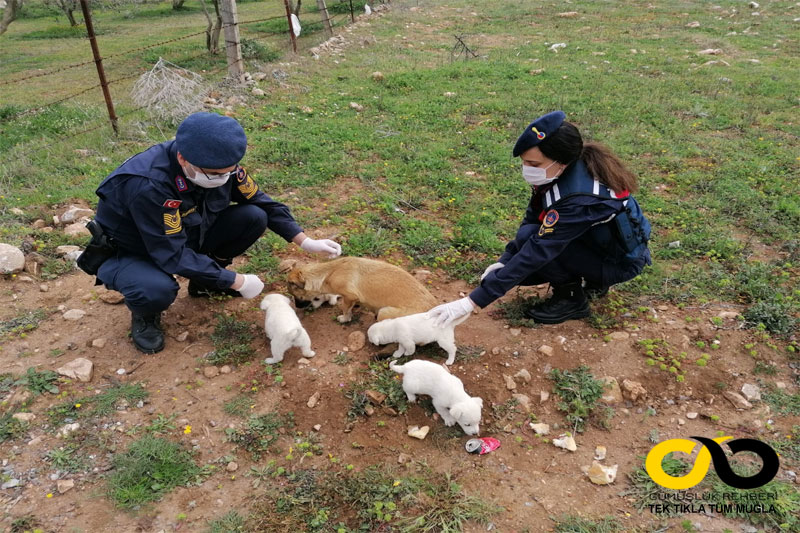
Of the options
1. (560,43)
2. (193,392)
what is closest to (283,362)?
(193,392)

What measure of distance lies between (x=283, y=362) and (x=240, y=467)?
3.03 feet

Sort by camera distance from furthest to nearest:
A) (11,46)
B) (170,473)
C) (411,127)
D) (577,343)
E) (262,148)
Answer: (11,46)
(411,127)
(262,148)
(577,343)
(170,473)

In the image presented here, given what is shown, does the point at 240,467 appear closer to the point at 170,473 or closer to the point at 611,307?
the point at 170,473

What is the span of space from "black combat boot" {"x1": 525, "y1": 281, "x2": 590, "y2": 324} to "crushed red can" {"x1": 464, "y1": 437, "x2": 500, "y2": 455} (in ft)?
4.56

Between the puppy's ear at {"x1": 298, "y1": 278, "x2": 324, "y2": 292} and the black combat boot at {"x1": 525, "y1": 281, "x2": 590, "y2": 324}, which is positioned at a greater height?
the puppy's ear at {"x1": 298, "y1": 278, "x2": 324, "y2": 292}

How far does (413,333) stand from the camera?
363 cm

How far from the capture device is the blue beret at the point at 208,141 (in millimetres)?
3162

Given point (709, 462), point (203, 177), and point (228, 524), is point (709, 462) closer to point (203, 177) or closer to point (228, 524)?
point (228, 524)

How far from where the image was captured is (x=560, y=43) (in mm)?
13703

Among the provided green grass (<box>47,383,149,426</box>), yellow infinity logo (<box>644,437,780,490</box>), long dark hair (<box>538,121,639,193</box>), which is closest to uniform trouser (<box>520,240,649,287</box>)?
long dark hair (<box>538,121,639,193</box>)

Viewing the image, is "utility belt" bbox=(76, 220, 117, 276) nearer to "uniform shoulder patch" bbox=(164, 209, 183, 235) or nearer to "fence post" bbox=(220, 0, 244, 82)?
"uniform shoulder patch" bbox=(164, 209, 183, 235)

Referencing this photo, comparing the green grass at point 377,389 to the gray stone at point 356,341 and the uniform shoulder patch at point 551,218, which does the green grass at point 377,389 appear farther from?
the uniform shoulder patch at point 551,218

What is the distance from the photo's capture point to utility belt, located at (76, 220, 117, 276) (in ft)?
11.7

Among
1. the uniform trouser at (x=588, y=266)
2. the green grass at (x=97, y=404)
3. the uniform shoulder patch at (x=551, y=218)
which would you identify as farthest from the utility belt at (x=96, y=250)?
the uniform trouser at (x=588, y=266)
